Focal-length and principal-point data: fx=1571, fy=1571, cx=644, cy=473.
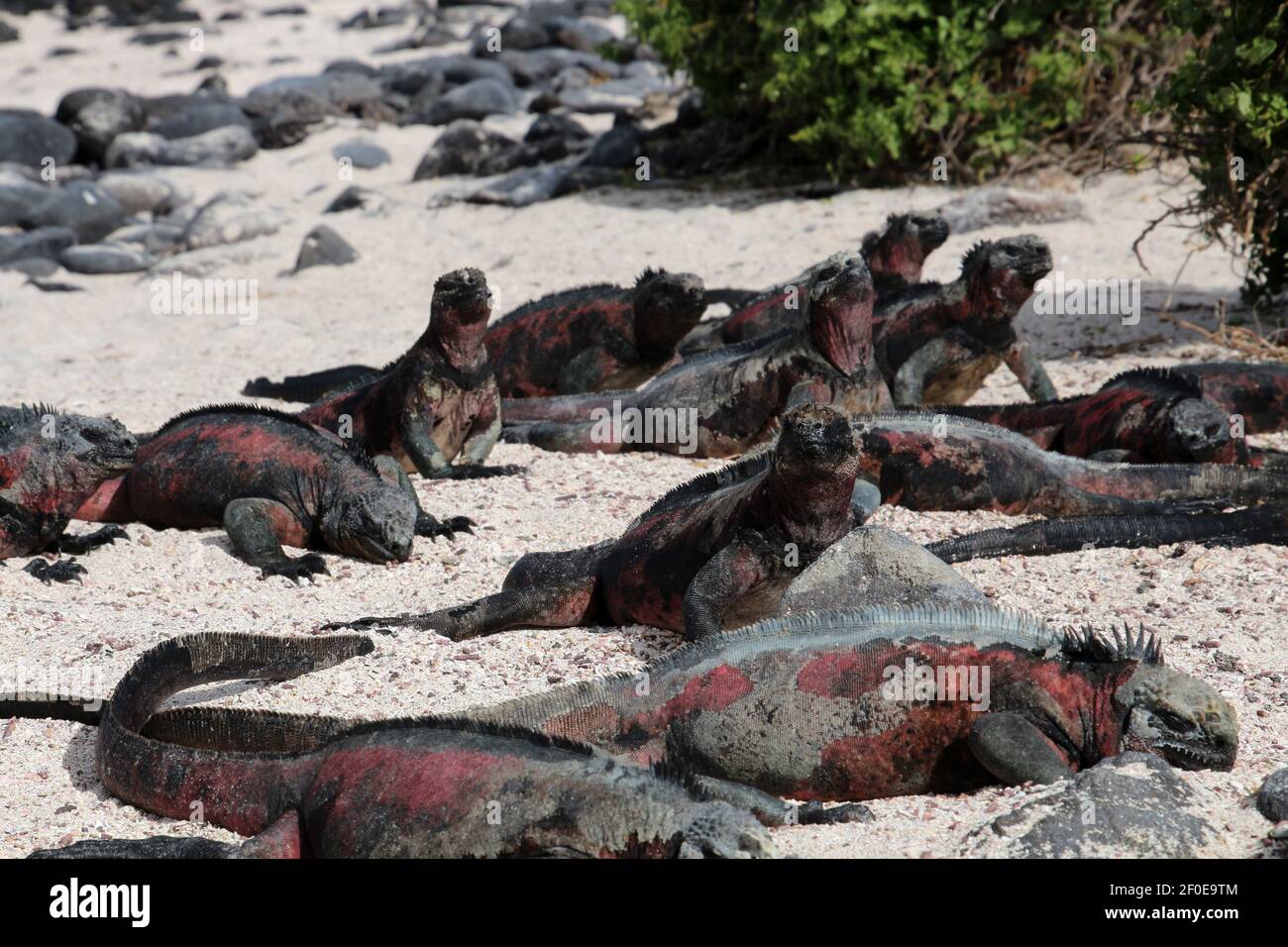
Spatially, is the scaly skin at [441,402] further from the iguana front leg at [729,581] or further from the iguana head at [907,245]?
the iguana front leg at [729,581]

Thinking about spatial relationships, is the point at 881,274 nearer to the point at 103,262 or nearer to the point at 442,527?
the point at 442,527

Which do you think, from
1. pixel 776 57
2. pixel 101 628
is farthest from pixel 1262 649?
pixel 776 57

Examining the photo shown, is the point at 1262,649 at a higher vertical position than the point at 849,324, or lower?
lower

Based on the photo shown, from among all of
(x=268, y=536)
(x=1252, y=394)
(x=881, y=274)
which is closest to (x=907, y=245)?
(x=881, y=274)

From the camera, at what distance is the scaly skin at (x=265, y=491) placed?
210 inches

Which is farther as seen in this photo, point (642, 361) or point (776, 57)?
point (776, 57)

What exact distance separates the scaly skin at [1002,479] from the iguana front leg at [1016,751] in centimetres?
207

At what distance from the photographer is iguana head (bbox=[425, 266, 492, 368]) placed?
246 inches

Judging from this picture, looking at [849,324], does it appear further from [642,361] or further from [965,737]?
[965,737]

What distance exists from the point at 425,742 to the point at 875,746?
97 centimetres

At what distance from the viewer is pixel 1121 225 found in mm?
9367

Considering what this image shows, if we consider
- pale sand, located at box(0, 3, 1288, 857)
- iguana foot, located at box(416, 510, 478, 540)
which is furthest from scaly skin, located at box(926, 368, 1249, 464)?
iguana foot, located at box(416, 510, 478, 540)

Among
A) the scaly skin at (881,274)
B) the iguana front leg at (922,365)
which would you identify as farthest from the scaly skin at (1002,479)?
the scaly skin at (881,274)
